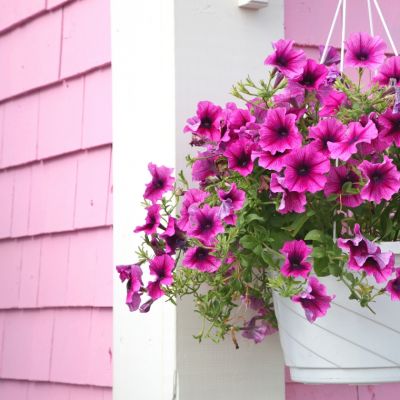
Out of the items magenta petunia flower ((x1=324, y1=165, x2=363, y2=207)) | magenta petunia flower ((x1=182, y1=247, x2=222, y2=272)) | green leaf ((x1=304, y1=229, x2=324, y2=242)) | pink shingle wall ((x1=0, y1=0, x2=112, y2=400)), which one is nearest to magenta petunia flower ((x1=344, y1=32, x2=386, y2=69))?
magenta petunia flower ((x1=324, y1=165, x2=363, y2=207))

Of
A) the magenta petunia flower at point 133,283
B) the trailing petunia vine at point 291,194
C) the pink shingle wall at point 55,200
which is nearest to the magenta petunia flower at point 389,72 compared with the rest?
the trailing petunia vine at point 291,194

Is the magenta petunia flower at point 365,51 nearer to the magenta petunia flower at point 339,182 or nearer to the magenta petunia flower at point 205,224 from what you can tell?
the magenta petunia flower at point 339,182

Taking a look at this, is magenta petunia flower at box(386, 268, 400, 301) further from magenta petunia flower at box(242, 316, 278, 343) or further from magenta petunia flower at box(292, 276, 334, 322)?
magenta petunia flower at box(242, 316, 278, 343)

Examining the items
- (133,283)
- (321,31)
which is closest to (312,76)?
(133,283)

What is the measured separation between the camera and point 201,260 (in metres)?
1.72

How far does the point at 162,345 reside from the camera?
6.53 feet

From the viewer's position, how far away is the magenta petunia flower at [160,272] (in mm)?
1763

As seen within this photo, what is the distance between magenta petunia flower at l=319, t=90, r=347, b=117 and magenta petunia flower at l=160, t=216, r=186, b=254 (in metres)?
0.33

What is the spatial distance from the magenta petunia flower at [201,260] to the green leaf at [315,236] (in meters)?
0.16

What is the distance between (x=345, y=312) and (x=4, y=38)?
62.6 inches

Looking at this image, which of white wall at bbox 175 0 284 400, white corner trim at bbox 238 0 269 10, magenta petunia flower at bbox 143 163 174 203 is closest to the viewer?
magenta petunia flower at bbox 143 163 174 203

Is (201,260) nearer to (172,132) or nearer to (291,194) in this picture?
(291,194)

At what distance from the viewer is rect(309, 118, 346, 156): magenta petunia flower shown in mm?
1672

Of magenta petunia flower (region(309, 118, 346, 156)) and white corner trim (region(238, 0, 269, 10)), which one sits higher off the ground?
white corner trim (region(238, 0, 269, 10))
